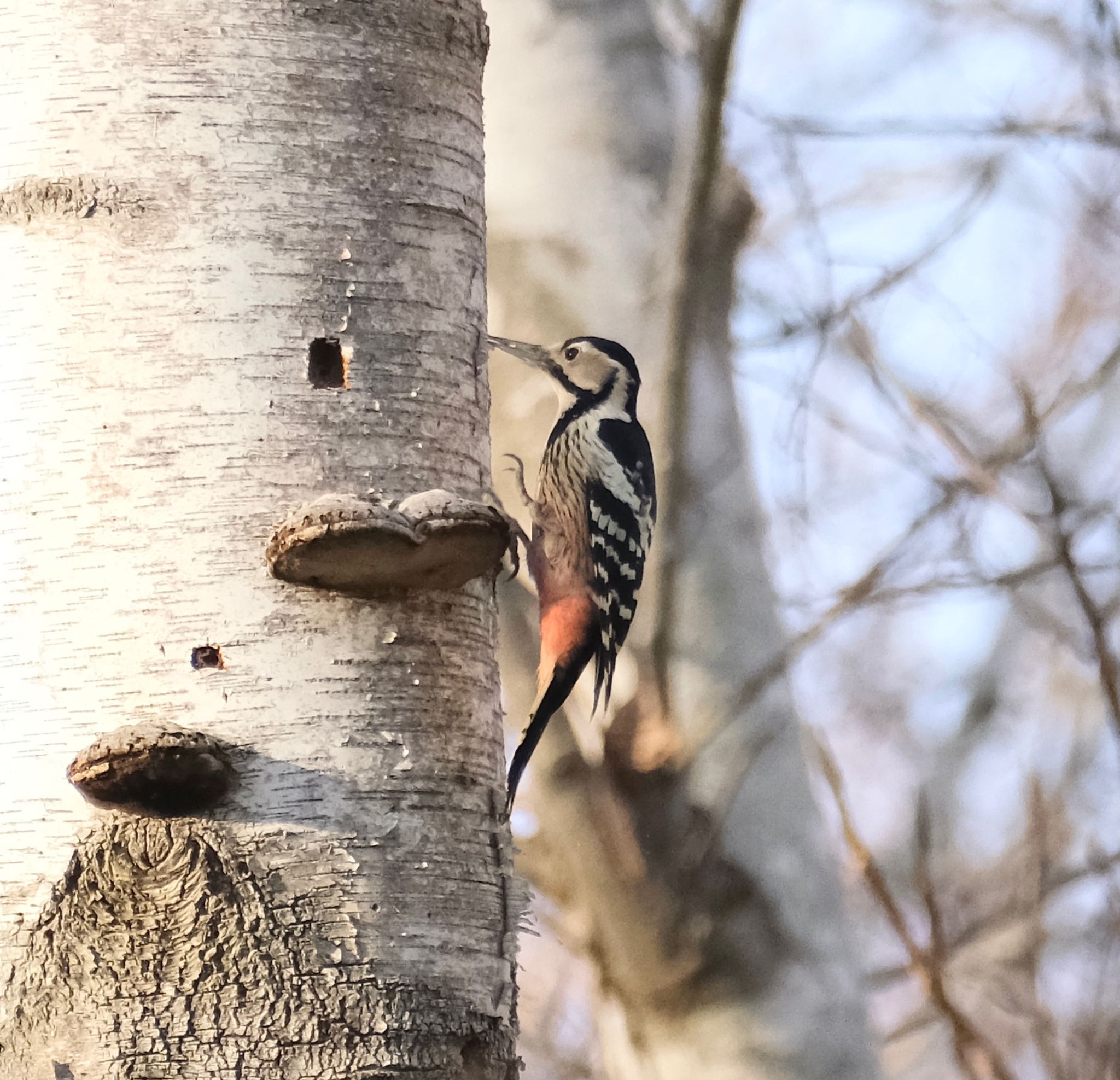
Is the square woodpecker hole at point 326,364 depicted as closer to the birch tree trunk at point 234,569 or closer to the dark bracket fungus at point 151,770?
the birch tree trunk at point 234,569

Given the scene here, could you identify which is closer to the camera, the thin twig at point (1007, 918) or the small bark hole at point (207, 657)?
the small bark hole at point (207, 657)

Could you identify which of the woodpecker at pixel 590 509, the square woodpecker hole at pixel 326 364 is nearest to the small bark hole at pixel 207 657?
the square woodpecker hole at pixel 326 364

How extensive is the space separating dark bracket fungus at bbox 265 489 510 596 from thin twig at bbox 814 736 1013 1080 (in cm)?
157

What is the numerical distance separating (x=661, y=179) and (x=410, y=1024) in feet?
7.68

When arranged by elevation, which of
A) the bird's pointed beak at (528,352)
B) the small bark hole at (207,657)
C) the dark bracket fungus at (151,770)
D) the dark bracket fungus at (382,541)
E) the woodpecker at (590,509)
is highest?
A: the bird's pointed beak at (528,352)

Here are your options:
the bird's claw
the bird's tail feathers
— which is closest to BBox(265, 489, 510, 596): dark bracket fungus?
the bird's tail feathers

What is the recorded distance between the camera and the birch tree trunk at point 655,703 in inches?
108

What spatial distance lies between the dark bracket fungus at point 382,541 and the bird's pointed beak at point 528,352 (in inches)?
76.6

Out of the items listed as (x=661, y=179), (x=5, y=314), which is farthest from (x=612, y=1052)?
(x=5, y=314)

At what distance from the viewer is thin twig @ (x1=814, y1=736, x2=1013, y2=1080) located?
89.8 inches

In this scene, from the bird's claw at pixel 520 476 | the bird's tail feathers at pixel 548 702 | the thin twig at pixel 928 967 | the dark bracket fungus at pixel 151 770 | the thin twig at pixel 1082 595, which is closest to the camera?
the dark bracket fungus at pixel 151 770

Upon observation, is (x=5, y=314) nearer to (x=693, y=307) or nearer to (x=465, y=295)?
(x=465, y=295)

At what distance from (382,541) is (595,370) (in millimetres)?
1914

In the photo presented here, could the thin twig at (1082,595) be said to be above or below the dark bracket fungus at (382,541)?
above
